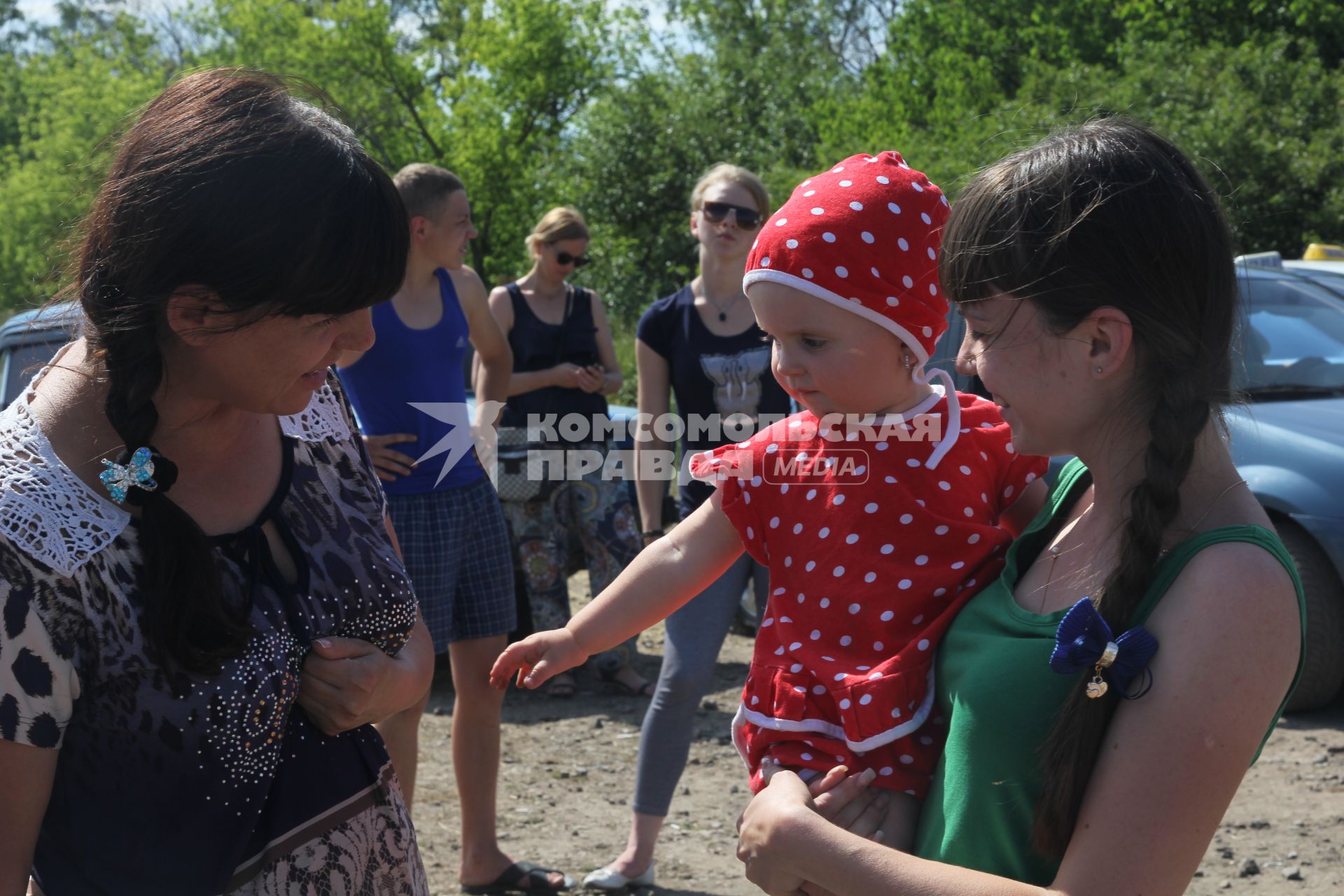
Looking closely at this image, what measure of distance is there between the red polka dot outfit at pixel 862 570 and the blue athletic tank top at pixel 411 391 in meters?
2.13

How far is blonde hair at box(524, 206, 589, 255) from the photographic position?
20.4 feet

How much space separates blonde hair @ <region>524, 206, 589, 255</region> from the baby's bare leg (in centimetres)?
476

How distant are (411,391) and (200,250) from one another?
261 centimetres

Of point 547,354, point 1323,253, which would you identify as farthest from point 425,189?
point 1323,253

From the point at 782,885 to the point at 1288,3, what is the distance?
67.4 ft

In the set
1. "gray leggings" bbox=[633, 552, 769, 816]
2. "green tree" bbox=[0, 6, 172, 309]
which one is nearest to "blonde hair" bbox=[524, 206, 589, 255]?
"gray leggings" bbox=[633, 552, 769, 816]

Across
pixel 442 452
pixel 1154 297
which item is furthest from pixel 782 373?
pixel 442 452

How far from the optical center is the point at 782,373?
6.67ft

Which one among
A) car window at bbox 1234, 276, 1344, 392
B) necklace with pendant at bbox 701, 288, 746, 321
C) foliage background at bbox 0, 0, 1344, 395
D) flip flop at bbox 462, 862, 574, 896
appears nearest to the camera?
flip flop at bbox 462, 862, 574, 896

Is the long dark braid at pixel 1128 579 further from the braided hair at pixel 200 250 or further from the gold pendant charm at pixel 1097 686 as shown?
the braided hair at pixel 200 250

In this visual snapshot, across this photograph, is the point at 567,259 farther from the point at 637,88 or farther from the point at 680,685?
the point at 637,88

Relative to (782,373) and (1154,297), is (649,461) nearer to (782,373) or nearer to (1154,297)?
(782,373)

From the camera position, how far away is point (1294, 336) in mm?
5828

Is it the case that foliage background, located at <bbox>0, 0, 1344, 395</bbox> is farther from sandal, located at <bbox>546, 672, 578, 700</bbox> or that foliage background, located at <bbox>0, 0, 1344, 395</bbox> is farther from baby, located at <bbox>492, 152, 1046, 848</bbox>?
baby, located at <bbox>492, 152, 1046, 848</bbox>
